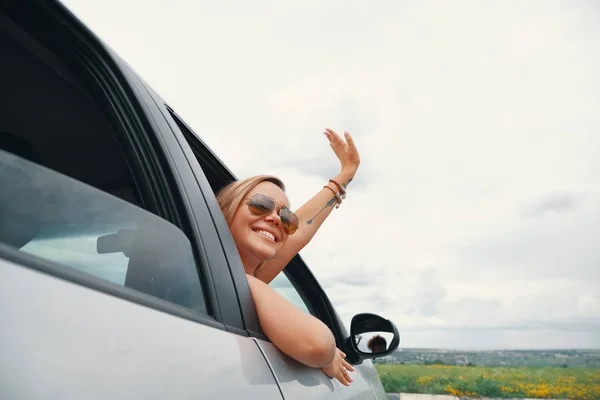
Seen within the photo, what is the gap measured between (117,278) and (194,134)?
3.49 ft

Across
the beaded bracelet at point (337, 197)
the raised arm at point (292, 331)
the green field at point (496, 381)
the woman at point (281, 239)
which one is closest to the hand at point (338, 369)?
the woman at point (281, 239)

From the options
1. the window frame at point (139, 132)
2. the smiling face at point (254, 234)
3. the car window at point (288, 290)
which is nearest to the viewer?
the window frame at point (139, 132)

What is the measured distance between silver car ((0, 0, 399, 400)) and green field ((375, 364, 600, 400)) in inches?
580

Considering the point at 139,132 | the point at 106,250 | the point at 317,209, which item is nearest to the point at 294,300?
the point at 317,209

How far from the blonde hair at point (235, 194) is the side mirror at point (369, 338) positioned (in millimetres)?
609

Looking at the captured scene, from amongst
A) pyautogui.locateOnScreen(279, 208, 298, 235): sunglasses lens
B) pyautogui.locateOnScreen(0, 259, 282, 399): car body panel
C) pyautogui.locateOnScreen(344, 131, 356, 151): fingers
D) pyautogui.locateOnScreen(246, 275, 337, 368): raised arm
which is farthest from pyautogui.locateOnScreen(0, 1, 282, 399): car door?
pyautogui.locateOnScreen(344, 131, 356, 151): fingers

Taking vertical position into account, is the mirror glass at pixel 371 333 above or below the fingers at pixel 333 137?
below

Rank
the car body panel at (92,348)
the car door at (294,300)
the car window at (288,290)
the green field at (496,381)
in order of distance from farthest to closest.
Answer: the green field at (496,381) → the car window at (288,290) → the car door at (294,300) → the car body panel at (92,348)

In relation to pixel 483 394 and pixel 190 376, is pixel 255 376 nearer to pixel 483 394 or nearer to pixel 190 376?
pixel 190 376

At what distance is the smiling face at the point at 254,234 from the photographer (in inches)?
79.4

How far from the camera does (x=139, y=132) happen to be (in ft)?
4.59

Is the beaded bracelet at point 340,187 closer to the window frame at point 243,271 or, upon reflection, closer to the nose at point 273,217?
the window frame at point 243,271

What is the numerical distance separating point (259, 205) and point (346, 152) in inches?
39.8

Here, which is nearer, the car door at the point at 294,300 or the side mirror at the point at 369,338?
the car door at the point at 294,300
